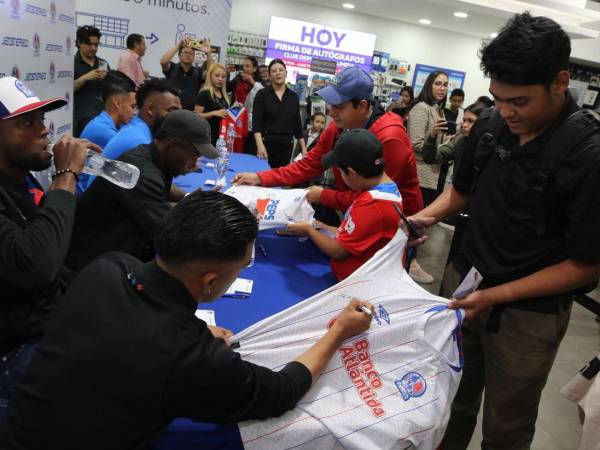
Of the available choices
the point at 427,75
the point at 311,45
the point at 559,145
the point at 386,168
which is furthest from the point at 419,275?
the point at 427,75

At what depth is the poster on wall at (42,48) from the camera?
107 inches

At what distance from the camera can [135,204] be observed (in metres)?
1.77

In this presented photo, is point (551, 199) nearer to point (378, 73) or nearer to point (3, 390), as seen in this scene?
point (3, 390)

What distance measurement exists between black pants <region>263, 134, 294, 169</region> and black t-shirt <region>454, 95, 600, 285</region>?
3.72 metres

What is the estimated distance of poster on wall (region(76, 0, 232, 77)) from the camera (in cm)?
618

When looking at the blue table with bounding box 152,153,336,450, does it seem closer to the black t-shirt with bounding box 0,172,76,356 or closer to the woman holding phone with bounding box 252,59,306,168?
the black t-shirt with bounding box 0,172,76,356

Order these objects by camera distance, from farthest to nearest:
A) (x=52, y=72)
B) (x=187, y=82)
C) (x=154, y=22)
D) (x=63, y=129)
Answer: (x=154, y=22) < (x=187, y=82) < (x=63, y=129) < (x=52, y=72)

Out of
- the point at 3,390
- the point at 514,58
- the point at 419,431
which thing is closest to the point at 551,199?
the point at 514,58

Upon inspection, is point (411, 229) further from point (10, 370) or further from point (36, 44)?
point (36, 44)

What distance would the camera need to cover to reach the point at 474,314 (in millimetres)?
1300

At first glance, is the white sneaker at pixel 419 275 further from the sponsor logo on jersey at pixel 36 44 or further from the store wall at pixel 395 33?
the store wall at pixel 395 33

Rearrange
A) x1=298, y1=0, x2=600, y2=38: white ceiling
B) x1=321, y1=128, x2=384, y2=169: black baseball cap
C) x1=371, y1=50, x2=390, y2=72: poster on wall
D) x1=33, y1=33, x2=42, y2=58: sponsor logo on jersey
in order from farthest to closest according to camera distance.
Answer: x1=371, y1=50, x2=390, y2=72: poster on wall < x1=298, y1=0, x2=600, y2=38: white ceiling < x1=33, y1=33, x2=42, y2=58: sponsor logo on jersey < x1=321, y1=128, x2=384, y2=169: black baseball cap

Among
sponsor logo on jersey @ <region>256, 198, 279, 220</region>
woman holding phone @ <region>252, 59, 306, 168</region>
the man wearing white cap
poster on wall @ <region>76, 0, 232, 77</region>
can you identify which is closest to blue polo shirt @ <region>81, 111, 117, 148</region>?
sponsor logo on jersey @ <region>256, 198, 279, 220</region>

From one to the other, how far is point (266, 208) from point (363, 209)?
1.80 ft
